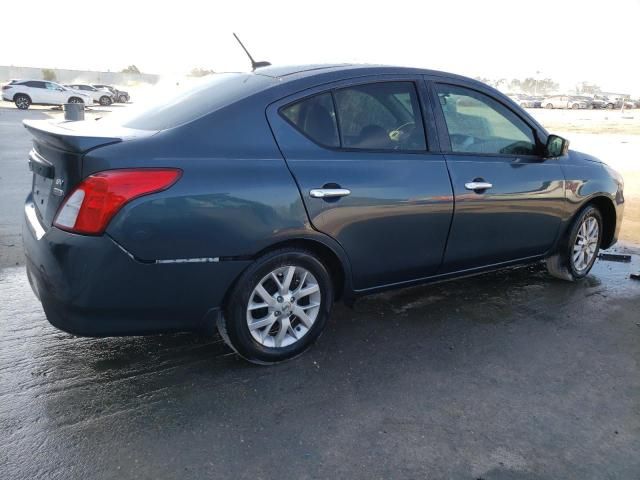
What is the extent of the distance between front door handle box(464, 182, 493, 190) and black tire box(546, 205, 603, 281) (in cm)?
128

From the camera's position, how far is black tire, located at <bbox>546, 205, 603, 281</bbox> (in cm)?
475

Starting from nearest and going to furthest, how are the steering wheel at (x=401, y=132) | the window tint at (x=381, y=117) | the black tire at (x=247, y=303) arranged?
A: the black tire at (x=247, y=303), the window tint at (x=381, y=117), the steering wheel at (x=401, y=132)

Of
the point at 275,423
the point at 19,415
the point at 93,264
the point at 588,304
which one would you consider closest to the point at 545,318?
the point at 588,304

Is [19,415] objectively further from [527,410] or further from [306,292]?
[527,410]

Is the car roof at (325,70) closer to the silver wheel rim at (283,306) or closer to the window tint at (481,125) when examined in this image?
the window tint at (481,125)

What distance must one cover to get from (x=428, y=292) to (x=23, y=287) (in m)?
3.20

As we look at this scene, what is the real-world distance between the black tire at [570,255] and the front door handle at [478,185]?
128cm

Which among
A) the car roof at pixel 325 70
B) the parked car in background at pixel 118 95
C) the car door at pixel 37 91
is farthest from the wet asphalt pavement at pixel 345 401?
the parked car in background at pixel 118 95

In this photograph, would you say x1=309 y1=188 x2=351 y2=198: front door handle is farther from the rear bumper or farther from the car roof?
the car roof

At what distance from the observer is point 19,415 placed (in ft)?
8.93

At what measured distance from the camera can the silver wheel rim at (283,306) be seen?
10.4 ft

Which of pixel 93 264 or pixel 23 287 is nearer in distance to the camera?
pixel 93 264

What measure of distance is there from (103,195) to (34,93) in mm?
35377

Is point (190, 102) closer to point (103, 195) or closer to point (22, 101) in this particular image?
point (103, 195)
